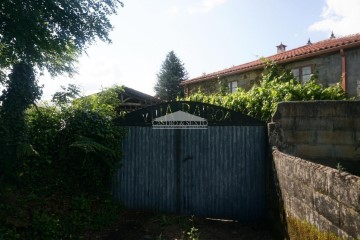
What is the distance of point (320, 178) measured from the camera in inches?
133

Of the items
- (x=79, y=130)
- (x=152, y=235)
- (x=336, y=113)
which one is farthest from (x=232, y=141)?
(x=79, y=130)

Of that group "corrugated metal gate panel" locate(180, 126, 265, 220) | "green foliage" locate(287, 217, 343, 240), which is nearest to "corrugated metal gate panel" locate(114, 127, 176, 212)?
"corrugated metal gate panel" locate(180, 126, 265, 220)

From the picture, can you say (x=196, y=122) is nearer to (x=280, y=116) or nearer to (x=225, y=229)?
(x=280, y=116)

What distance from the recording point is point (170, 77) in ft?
125

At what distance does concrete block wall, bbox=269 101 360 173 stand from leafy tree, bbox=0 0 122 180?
5386 millimetres

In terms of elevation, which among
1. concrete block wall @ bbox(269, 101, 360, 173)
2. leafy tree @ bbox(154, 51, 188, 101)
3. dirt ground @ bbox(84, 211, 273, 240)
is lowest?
dirt ground @ bbox(84, 211, 273, 240)

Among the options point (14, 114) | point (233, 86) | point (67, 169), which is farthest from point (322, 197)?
point (233, 86)

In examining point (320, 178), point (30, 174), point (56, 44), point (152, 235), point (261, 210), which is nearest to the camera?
point (320, 178)

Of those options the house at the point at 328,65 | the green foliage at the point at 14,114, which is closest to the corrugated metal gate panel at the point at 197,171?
the green foliage at the point at 14,114

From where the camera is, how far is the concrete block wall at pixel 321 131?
5.87 meters

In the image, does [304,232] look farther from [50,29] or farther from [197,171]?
[50,29]

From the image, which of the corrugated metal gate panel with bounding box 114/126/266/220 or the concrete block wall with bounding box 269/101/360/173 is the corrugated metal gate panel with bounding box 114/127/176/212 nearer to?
the corrugated metal gate panel with bounding box 114/126/266/220

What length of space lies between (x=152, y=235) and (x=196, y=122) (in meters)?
2.69

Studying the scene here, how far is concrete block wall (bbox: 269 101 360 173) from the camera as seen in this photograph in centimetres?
587
